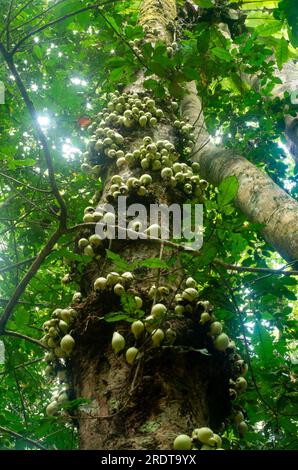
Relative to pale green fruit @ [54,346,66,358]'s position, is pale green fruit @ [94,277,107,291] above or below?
above

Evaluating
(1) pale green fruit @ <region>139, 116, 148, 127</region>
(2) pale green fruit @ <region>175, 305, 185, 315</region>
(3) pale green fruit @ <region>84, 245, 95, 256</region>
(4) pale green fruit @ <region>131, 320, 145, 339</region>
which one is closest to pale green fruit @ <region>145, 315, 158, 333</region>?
(4) pale green fruit @ <region>131, 320, 145, 339</region>

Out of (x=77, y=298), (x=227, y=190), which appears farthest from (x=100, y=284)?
(x=227, y=190)

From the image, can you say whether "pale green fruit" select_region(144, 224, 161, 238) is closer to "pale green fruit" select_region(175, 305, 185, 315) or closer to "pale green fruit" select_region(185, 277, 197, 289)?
"pale green fruit" select_region(185, 277, 197, 289)

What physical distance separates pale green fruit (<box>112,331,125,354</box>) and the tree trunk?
0.10 feet

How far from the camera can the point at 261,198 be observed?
8.47ft

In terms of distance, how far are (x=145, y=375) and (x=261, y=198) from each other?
4.57 ft

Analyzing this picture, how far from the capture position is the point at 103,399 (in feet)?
5.44

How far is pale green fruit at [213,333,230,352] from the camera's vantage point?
1857 mm

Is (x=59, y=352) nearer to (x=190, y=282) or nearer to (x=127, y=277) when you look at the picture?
(x=127, y=277)

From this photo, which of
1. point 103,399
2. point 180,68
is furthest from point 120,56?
point 103,399

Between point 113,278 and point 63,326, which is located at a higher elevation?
point 113,278

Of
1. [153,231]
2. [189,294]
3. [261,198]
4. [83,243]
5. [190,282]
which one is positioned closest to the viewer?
[189,294]

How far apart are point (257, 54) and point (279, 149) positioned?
132 cm

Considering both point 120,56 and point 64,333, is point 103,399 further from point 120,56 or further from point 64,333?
point 120,56
